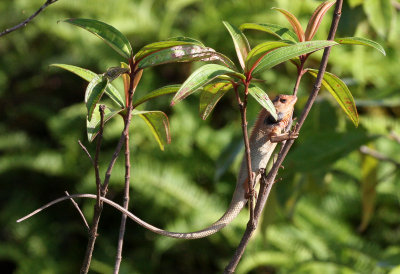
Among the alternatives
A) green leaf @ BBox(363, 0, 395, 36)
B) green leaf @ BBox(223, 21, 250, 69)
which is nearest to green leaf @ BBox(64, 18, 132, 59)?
green leaf @ BBox(223, 21, 250, 69)

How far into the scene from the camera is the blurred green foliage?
10.3ft

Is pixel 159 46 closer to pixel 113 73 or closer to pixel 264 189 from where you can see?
pixel 113 73

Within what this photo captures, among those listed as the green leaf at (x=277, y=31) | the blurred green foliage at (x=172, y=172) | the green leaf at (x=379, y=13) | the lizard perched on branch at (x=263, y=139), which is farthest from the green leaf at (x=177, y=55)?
the blurred green foliage at (x=172, y=172)

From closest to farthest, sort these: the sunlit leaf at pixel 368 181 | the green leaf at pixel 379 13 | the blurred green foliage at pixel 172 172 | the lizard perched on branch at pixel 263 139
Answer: the lizard perched on branch at pixel 263 139
the green leaf at pixel 379 13
the sunlit leaf at pixel 368 181
the blurred green foliage at pixel 172 172

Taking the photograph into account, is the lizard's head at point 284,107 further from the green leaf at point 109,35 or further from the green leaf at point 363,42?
the green leaf at point 109,35

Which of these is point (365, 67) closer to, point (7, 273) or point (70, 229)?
point (70, 229)

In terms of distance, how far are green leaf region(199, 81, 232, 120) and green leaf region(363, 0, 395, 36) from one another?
887 mm

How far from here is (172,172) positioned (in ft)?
10.6

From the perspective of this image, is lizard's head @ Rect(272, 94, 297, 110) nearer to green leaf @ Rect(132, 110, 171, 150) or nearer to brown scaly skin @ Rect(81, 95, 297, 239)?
brown scaly skin @ Rect(81, 95, 297, 239)

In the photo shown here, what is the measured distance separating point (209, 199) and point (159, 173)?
0.34 m

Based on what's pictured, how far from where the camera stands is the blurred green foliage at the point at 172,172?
3.14m

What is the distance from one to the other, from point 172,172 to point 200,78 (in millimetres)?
2713

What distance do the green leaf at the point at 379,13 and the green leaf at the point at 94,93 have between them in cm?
101

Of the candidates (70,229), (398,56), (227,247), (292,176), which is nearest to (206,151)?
(227,247)
